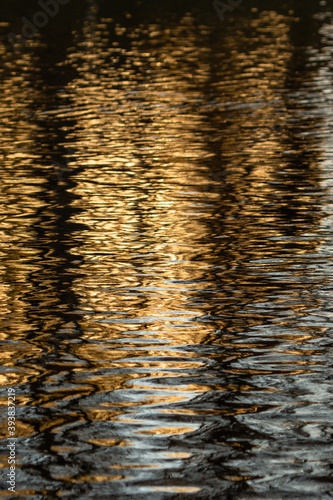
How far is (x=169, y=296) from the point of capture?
959 centimetres

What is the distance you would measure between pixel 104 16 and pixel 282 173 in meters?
41.2

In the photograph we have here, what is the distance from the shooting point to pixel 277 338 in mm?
8258

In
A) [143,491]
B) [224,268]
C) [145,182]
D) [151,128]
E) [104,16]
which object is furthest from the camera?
[104,16]

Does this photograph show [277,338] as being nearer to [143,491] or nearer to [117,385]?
[117,385]

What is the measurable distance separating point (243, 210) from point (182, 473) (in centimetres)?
809

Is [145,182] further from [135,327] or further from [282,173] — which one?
[135,327]

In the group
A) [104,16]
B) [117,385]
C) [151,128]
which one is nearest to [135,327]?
[117,385]

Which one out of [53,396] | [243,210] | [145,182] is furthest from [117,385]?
[145,182]

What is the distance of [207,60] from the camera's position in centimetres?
3353

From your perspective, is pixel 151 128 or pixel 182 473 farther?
pixel 151 128

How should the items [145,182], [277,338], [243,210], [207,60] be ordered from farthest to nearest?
[207,60] → [145,182] → [243,210] → [277,338]

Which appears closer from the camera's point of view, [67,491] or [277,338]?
[67,491]

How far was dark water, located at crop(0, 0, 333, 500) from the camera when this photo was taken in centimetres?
612

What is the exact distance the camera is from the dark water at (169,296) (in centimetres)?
612
